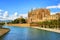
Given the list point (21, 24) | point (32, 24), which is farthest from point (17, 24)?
point (32, 24)

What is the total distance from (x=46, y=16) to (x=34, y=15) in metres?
4.29

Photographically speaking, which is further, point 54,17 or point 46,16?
point 46,16

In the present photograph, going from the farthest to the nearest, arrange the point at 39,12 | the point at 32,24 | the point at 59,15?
the point at 39,12 < the point at 32,24 < the point at 59,15

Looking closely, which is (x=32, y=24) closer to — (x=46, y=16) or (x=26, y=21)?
(x=26, y=21)

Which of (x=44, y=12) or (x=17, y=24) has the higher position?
(x=44, y=12)

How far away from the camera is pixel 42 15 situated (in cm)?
4478

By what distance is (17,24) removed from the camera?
40250 millimetres

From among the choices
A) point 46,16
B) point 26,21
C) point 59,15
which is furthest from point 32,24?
point 59,15

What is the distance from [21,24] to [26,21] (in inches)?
126

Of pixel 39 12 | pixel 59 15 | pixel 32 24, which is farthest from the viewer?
pixel 39 12

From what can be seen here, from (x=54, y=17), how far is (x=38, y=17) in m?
7.05

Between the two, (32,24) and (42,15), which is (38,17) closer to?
(42,15)

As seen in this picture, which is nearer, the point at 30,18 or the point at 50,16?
the point at 50,16

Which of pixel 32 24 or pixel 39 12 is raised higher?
pixel 39 12
